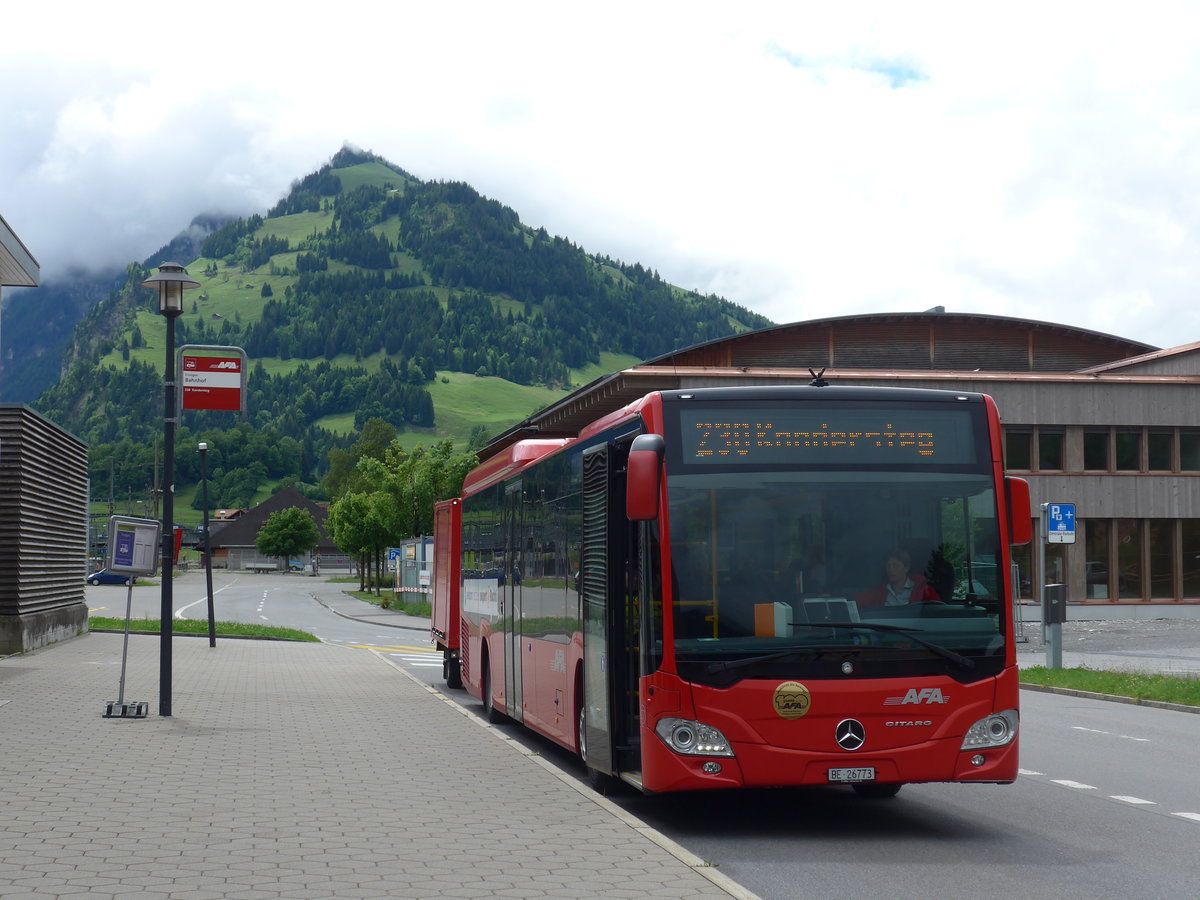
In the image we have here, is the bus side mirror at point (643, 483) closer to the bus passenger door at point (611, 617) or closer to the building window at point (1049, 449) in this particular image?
the bus passenger door at point (611, 617)

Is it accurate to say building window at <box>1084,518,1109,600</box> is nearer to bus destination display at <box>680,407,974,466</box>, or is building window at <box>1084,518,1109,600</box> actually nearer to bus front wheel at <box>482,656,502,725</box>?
bus front wheel at <box>482,656,502,725</box>

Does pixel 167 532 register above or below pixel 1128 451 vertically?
below

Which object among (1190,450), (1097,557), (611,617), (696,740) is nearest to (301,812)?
(611,617)

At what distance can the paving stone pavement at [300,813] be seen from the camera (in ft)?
24.3

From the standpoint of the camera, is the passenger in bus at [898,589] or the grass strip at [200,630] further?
the grass strip at [200,630]

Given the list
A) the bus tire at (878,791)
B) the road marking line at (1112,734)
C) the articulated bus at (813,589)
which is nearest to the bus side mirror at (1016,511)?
the articulated bus at (813,589)

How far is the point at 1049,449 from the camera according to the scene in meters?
46.4

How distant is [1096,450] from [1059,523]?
23451 mm

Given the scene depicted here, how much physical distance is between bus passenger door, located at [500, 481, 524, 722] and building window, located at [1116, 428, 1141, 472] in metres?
35.4

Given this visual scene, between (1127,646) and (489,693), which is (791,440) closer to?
(489,693)

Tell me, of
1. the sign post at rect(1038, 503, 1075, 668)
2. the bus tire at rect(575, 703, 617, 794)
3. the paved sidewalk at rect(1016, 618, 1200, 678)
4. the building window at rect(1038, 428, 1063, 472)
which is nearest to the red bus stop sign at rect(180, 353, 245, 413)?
the bus tire at rect(575, 703, 617, 794)

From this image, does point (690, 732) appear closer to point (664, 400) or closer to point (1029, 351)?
point (664, 400)

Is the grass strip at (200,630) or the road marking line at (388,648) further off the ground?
the grass strip at (200,630)

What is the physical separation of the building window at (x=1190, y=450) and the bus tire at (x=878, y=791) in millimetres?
38856
